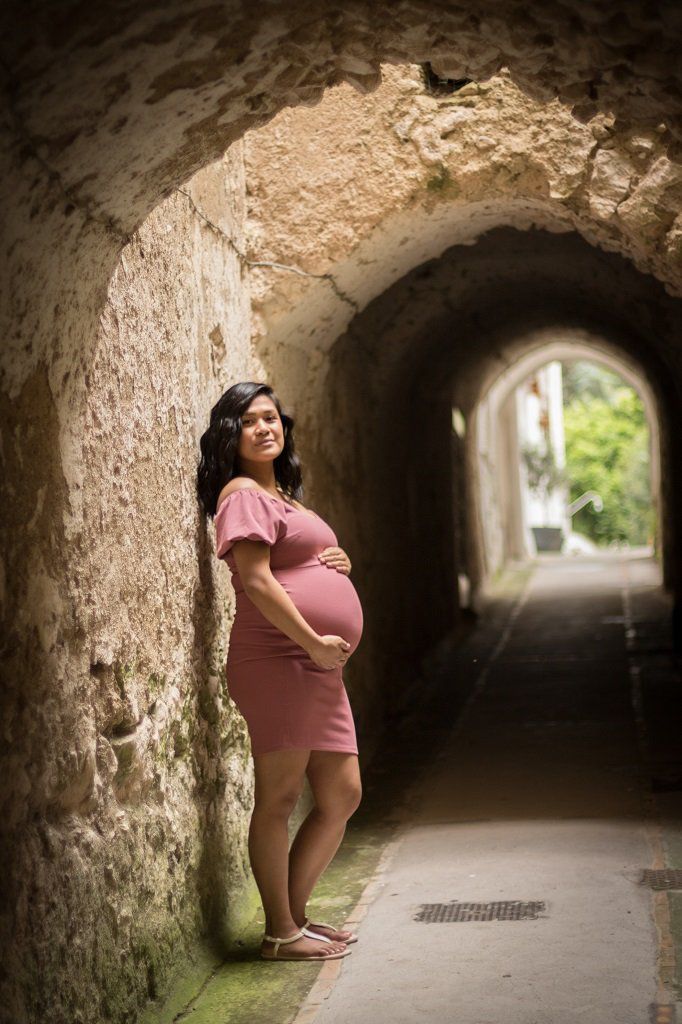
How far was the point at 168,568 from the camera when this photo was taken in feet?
11.7

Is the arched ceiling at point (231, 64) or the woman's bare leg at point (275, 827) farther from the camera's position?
the woman's bare leg at point (275, 827)

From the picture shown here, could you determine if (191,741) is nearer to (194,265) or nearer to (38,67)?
(194,265)

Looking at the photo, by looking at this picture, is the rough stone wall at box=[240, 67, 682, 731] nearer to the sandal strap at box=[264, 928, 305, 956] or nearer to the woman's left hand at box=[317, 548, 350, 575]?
the woman's left hand at box=[317, 548, 350, 575]

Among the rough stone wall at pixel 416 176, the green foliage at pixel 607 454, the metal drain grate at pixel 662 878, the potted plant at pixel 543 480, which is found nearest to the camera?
the metal drain grate at pixel 662 878

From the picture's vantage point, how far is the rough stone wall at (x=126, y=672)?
2.64 metres

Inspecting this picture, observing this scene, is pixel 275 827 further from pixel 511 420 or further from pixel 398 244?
pixel 511 420

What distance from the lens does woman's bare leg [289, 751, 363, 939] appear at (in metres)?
3.68

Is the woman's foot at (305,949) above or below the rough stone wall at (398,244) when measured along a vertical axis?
below

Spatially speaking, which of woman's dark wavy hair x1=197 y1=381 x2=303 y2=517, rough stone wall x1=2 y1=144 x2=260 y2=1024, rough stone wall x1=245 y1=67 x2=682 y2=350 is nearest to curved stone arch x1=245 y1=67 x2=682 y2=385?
rough stone wall x1=245 y1=67 x2=682 y2=350

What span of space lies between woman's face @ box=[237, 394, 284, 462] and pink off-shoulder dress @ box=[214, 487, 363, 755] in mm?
151

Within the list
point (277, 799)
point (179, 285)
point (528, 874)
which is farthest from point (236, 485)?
point (528, 874)

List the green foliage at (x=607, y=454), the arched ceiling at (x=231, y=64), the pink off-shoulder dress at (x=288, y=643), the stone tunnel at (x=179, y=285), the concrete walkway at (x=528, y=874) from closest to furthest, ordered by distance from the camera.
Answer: the arched ceiling at (x=231, y=64) → the stone tunnel at (x=179, y=285) → the concrete walkway at (x=528, y=874) → the pink off-shoulder dress at (x=288, y=643) → the green foliage at (x=607, y=454)

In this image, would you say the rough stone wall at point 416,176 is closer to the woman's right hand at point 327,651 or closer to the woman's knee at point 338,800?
the woman's right hand at point 327,651

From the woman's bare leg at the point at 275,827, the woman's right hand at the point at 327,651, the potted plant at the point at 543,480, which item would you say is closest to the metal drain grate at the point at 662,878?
the woman's bare leg at the point at 275,827
